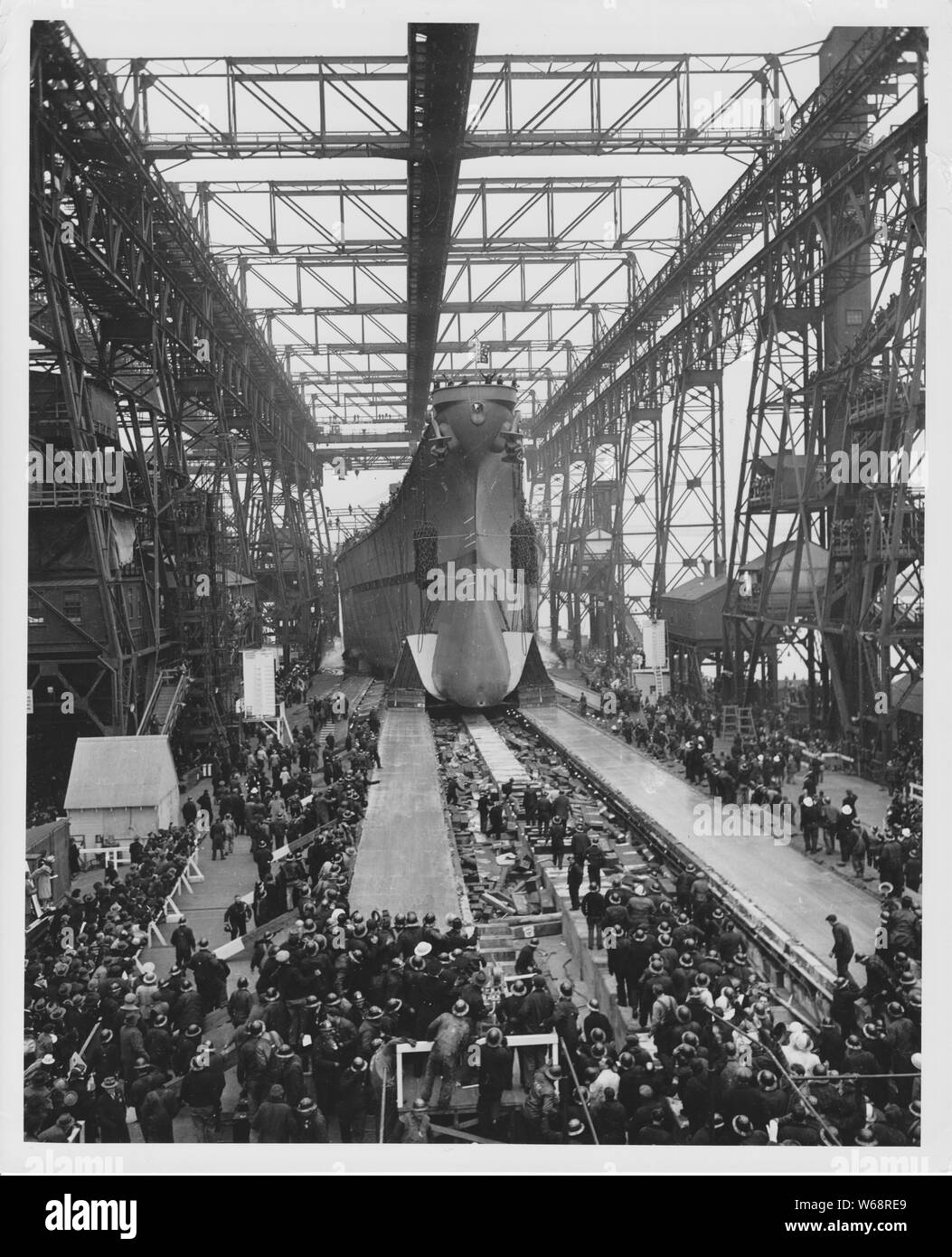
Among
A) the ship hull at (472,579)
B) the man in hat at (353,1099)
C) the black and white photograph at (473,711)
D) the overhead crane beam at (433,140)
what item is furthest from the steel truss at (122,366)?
the man in hat at (353,1099)

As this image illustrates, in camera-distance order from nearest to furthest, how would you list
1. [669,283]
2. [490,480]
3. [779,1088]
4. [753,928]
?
[779,1088] < [753,928] < [490,480] < [669,283]

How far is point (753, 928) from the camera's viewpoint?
14.3 metres

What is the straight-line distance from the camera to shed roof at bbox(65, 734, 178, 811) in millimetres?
17453

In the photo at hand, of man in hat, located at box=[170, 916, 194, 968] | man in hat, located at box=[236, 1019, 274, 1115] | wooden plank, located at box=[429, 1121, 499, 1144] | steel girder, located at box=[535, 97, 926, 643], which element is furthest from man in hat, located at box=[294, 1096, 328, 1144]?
steel girder, located at box=[535, 97, 926, 643]

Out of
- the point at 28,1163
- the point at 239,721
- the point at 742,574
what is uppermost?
the point at 742,574

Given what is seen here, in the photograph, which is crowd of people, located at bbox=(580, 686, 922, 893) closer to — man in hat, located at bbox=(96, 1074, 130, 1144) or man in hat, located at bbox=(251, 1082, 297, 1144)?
man in hat, located at bbox=(251, 1082, 297, 1144)

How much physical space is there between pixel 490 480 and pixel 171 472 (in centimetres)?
1013

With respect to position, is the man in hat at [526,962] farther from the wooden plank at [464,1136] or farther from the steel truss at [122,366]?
the steel truss at [122,366]

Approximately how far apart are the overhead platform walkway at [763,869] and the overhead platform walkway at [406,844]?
4419 millimetres

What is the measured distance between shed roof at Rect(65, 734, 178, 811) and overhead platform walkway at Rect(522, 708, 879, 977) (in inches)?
390

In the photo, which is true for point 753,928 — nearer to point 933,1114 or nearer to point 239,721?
point 933,1114

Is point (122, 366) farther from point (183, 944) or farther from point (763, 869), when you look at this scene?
point (763, 869)

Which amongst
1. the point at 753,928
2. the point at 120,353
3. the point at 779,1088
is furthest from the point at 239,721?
the point at 779,1088

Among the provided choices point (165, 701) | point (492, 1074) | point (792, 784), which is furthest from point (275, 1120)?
point (792, 784)
